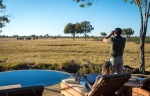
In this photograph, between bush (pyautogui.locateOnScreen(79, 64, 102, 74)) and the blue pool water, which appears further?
bush (pyautogui.locateOnScreen(79, 64, 102, 74))

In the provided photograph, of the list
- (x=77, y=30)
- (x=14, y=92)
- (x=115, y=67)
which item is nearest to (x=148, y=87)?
(x=115, y=67)

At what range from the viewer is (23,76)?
12.3m

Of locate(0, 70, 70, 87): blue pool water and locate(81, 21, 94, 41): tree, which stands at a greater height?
locate(81, 21, 94, 41): tree

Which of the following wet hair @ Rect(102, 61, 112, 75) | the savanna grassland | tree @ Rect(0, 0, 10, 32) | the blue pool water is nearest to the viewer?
wet hair @ Rect(102, 61, 112, 75)

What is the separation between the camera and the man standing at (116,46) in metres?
5.90

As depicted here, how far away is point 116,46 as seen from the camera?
19.7 ft

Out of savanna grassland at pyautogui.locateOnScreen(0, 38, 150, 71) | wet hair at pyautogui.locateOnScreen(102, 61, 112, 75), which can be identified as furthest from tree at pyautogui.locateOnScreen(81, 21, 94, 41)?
wet hair at pyautogui.locateOnScreen(102, 61, 112, 75)

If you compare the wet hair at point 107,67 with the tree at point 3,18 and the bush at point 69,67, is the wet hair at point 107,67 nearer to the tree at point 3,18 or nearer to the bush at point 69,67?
the bush at point 69,67

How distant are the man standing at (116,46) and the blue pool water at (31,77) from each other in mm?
5660

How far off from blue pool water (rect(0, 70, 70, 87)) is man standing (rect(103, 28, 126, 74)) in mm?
5660

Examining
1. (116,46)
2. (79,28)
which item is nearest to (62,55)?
(116,46)

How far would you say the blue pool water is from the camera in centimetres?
1179

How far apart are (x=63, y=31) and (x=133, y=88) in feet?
356

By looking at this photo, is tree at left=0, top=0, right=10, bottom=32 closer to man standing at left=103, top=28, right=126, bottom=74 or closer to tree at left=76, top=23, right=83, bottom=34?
man standing at left=103, top=28, right=126, bottom=74
